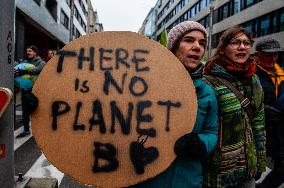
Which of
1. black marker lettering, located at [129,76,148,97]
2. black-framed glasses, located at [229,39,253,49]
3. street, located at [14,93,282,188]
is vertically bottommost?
street, located at [14,93,282,188]

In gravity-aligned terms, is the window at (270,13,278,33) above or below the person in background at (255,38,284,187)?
above

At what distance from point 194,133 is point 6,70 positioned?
1498 millimetres

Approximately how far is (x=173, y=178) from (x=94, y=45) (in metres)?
0.77

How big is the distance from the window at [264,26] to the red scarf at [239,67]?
25.3m

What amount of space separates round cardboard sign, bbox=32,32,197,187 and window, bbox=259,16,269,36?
26220 millimetres

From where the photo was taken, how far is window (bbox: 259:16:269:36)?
85.2 ft

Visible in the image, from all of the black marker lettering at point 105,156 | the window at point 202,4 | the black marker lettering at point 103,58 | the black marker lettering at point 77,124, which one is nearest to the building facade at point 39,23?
the black marker lettering at point 103,58

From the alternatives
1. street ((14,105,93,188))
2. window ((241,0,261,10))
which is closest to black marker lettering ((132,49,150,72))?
street ((14,105,93,188))

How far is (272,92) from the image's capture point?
3.31 m

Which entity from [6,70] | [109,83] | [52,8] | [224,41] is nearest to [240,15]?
[52,8]

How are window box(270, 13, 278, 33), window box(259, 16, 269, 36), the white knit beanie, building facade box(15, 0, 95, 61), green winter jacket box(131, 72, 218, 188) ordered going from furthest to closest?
1. window box(259, 16, 269, 36)
2. window box(270, 13, 278, 33)
3. building facade box(15, 0, 95, 61)
4. the white knit beanie
5. green winter jacket box(131, 72, 218, 188)

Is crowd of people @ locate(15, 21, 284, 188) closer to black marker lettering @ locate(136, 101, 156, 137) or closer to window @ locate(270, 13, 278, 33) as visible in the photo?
black marker lettering @ locate(136, 101, 156, 137)

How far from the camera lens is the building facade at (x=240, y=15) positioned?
963 inches

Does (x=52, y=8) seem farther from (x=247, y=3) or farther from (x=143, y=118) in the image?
(x=143, y=118)
